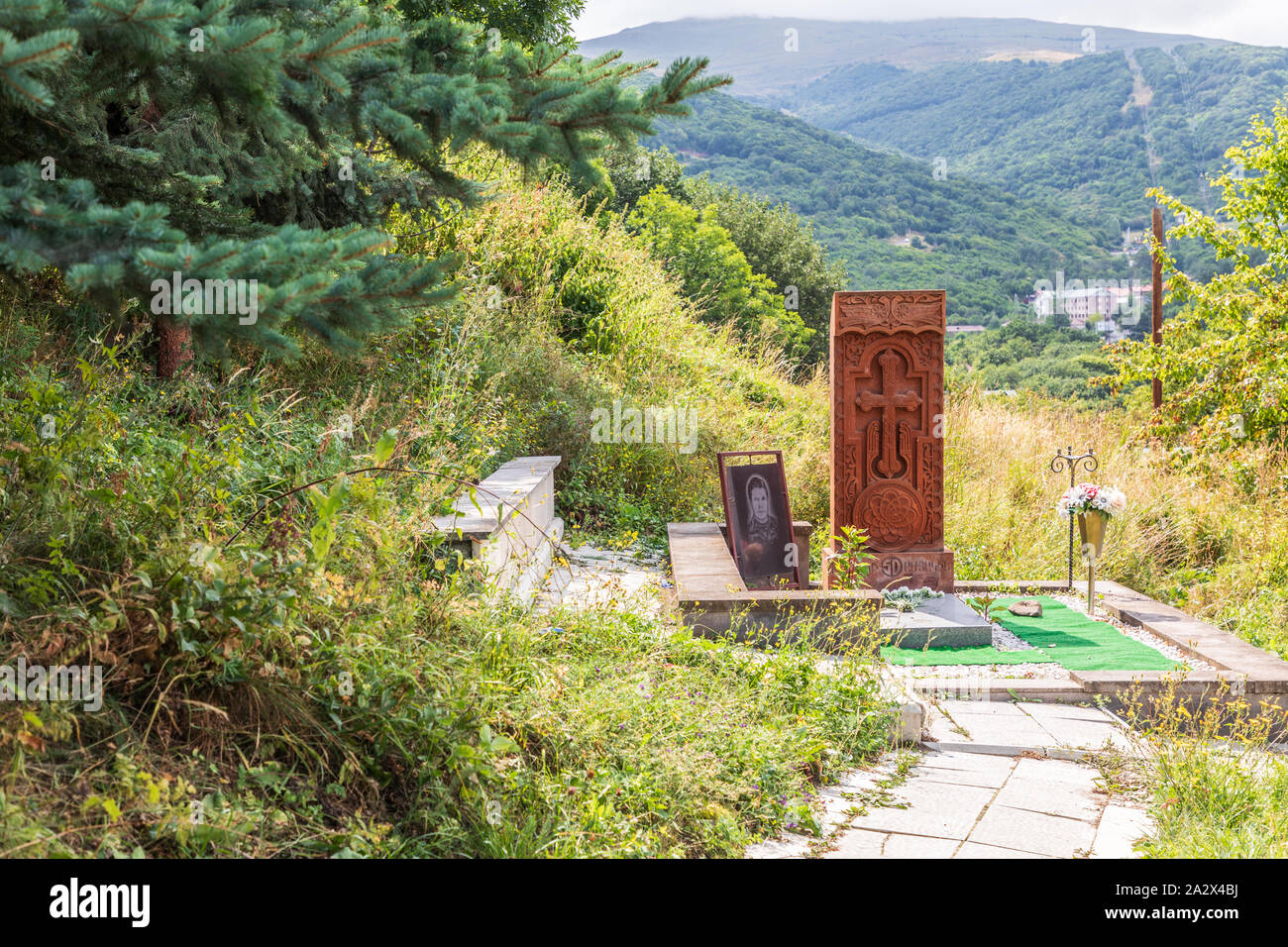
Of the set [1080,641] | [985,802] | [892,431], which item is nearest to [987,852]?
[985,802]

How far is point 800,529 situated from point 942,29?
16023 cm

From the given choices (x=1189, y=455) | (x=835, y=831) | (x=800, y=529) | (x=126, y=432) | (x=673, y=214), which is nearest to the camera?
(x=835, y=831)

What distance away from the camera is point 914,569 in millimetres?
7637

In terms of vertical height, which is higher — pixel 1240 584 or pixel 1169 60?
pixel 1169 60

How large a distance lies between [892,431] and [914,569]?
118cm

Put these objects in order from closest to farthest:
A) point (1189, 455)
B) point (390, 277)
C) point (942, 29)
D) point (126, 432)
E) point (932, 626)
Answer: point (390, 277) → point (126, 432) → point (932, 626) → point (1189, 455) → point (942, 29)

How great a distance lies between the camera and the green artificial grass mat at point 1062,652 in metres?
6.31

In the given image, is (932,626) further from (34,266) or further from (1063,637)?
(34,266)

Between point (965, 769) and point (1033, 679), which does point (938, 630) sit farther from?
point (965, 769)

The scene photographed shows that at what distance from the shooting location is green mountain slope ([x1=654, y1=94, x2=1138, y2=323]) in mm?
36438

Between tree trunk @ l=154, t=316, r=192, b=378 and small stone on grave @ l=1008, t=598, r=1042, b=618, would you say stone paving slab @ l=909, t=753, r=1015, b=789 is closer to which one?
small stone on grave @ l=1008, t=598, r=1042, b=618

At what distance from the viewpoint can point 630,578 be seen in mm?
7578

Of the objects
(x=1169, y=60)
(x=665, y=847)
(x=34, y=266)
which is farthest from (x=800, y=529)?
(x=1169, y=60)

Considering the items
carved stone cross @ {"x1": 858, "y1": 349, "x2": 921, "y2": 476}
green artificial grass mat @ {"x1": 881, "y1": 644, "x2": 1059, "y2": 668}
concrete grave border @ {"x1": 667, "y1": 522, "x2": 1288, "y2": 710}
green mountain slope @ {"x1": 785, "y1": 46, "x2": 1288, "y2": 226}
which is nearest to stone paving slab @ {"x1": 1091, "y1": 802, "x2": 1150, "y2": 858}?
concrete grave border @ {"x1": 667, "y1": 522, "x2": 1288, "y2": 710}
